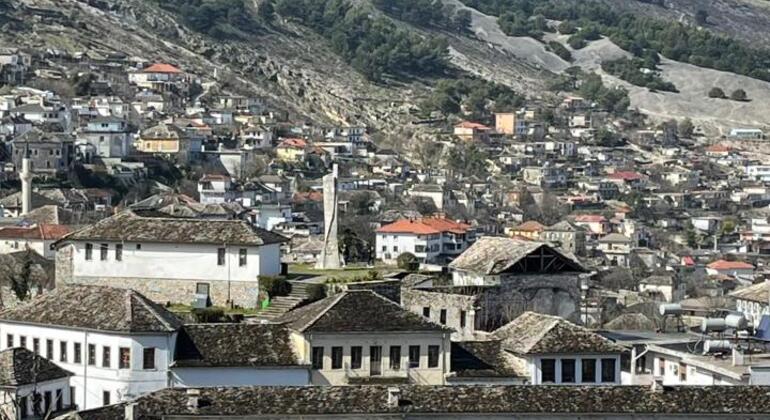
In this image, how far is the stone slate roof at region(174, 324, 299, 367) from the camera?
41625 mm

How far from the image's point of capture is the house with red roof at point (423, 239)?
97.1 metres

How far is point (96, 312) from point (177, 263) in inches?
340

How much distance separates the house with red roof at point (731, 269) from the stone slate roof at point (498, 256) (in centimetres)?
5561

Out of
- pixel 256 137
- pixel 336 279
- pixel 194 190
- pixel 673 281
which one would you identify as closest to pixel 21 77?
pixel 256 137

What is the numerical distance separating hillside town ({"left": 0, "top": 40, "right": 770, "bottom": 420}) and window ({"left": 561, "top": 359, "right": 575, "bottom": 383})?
0.24 ft

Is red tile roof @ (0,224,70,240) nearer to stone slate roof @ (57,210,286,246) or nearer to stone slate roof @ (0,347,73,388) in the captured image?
stone slate roof @ (57,210,286,246)

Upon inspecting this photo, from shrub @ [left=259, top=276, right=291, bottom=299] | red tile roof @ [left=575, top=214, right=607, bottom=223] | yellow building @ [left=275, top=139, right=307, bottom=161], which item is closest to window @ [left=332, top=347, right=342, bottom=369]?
shrub @ [left=259, top=276, right=291, bottom=299]

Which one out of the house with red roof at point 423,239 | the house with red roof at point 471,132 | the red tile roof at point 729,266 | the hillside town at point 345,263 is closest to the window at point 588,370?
the hillside town at point 345,263

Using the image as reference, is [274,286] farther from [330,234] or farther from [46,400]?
[46,400]

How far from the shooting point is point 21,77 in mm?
133750

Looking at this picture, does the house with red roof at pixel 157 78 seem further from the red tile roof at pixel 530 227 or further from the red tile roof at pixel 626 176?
the red tile roof at pixel 530 227

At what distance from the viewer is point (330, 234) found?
61.2 m

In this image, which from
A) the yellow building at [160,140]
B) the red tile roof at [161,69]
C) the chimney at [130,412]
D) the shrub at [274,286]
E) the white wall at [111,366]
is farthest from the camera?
the red tile roof at [161,69]

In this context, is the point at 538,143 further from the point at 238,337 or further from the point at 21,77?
the point at 238,337
